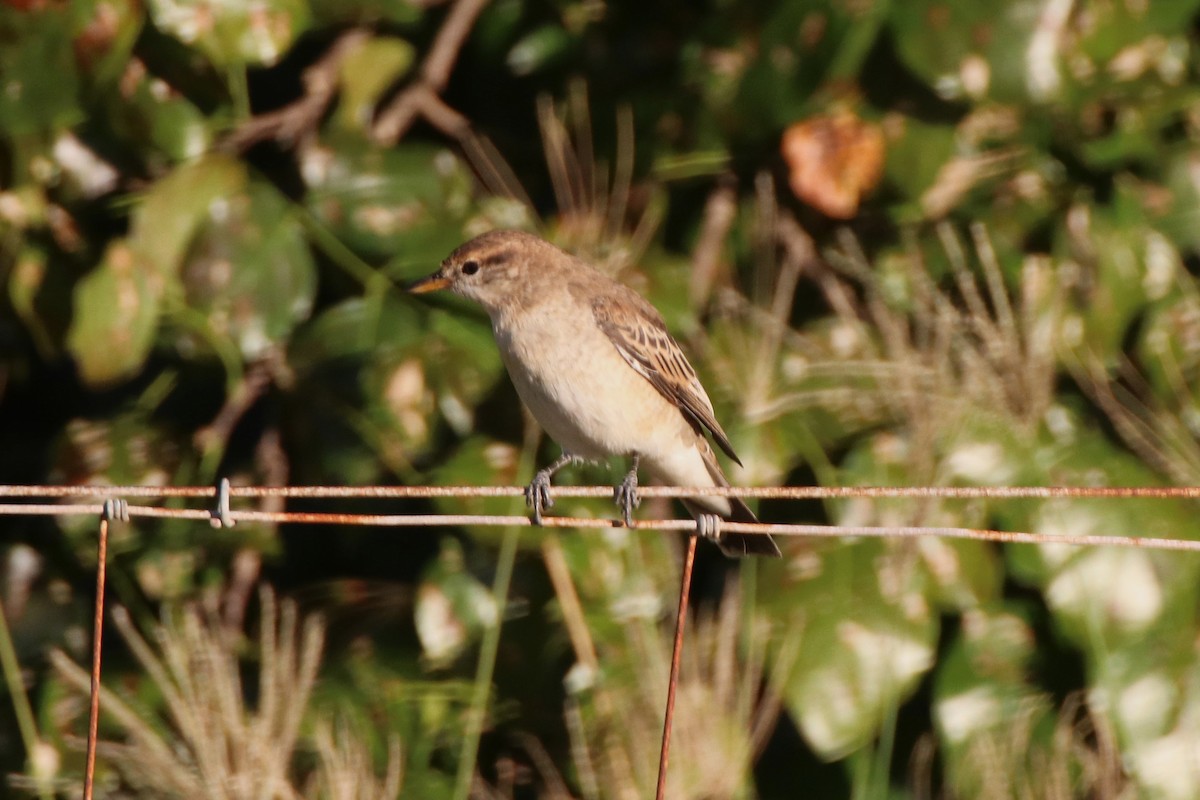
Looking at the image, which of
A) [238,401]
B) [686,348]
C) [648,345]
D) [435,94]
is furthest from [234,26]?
[686,348]

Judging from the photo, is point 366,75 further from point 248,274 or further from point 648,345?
point 648,345

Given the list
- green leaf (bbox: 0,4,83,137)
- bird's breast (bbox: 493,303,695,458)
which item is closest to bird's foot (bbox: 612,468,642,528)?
bird's breast (bbox: 493,303,695,458)

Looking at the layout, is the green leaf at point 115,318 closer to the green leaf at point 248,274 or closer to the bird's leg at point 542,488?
the green leaf at point 248,274

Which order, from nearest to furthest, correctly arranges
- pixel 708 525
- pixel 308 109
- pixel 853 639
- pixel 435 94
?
pixel 708 525
pixel 853 639
pixel 308 109
pixel 435 94

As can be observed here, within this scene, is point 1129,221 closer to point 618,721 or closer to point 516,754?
point 618,721

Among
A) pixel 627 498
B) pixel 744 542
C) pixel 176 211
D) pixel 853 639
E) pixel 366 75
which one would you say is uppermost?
pixel 366 75

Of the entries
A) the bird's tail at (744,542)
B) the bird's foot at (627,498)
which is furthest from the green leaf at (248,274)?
the bird's tail at (744,542)

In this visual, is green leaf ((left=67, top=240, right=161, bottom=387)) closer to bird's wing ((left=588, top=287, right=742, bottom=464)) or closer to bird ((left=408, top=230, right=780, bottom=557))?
bird ((left=408, top=230, right=780, bottom=557))
